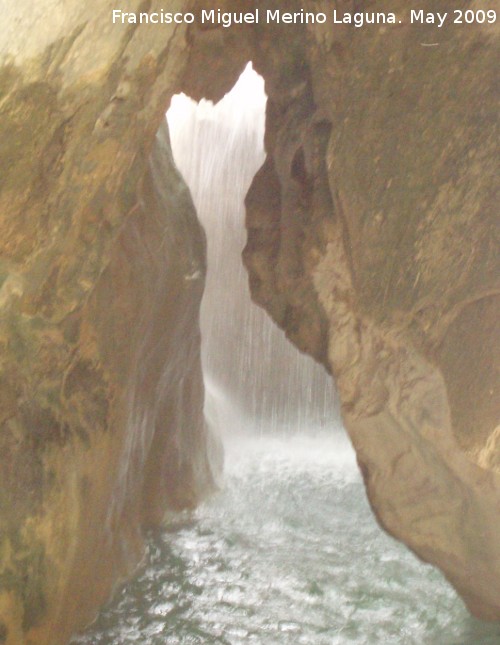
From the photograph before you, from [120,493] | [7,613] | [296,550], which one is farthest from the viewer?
[296,550]

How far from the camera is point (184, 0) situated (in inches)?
120

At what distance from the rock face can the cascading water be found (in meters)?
0.48

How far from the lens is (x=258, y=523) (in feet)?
20.4

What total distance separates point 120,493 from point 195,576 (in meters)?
0.71

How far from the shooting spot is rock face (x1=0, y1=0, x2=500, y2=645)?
9.19ft

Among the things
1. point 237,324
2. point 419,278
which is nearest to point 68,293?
→ point 419,278

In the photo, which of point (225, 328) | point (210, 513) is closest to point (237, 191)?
point (225, 328)

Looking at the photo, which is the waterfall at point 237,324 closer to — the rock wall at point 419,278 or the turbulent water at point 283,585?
the turbulent water at point 283,585

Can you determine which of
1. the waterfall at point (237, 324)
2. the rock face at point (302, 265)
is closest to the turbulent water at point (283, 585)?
the rock face at point (302, 265)

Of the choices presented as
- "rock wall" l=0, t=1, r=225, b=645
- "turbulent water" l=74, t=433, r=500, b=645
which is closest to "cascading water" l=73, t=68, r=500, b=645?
"turbulent water" l=74, t=433, r=500, b=645

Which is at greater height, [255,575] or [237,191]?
[237,191]

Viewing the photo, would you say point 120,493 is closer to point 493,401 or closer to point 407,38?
point 493,401

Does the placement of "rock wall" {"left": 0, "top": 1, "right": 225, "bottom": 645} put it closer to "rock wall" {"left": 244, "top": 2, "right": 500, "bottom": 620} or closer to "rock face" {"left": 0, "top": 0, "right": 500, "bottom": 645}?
"rock face" {"left": 0, "top": 0, "right": 500, "bottom": 645}

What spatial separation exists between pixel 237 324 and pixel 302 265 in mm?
6002
